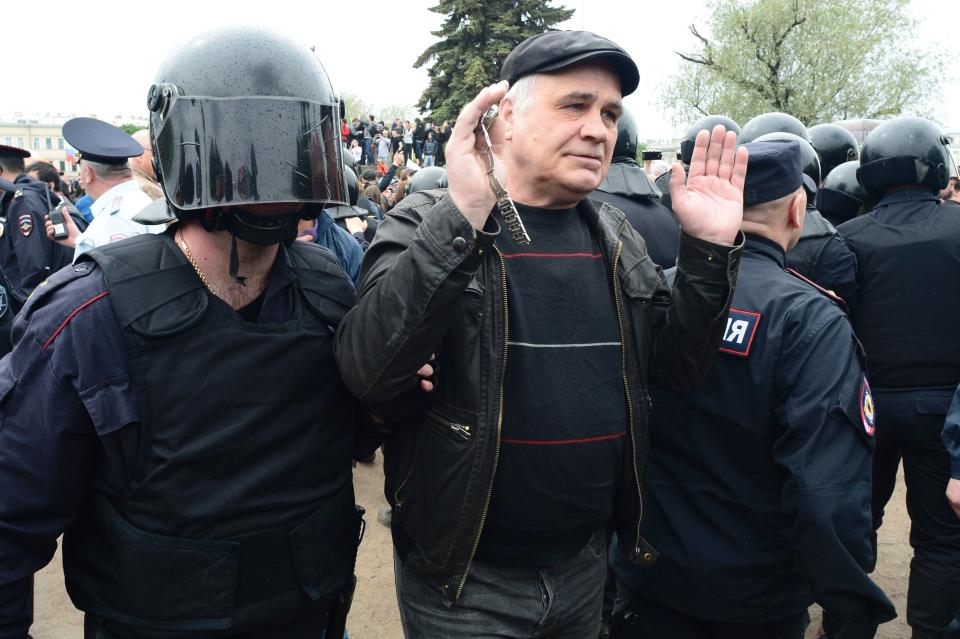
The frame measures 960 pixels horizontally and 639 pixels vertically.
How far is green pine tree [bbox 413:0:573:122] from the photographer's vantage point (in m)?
31.3

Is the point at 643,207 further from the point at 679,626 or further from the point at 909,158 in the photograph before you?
the point at 679,626

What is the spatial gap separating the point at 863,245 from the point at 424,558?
9.08 feet

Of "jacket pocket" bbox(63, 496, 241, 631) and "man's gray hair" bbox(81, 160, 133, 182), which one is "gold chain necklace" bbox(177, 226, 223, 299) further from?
"man's gray hair" bbox(81, 160, 133, 182)

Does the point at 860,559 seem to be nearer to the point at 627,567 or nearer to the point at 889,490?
the point at 627,567

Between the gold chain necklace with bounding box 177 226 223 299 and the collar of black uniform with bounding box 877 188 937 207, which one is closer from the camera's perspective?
the gold chain necklace with bounding box 177 226 223 299

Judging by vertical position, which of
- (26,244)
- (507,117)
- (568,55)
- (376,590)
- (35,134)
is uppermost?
(568,55)

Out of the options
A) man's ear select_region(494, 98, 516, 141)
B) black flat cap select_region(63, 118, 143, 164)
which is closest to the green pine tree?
black flat cap select_region(63, 118, 143, 164)

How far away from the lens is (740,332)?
2.06 m

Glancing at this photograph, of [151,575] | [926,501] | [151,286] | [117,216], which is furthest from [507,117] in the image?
[926,501]

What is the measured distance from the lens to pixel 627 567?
2285 mm

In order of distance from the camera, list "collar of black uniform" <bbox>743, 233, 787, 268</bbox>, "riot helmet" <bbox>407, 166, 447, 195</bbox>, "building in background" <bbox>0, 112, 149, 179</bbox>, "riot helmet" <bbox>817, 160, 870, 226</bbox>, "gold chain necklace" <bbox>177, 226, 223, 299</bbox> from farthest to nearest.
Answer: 1. "building in background" <bbox>0, 112, 149, 179</bbox>
2. "riot helmet" <bbox>407, 166, 447, 195</bbox>
3. "riot helmet" <bbox>817, 160, 870, 226</bbox>
4. "collar of black uniform" <bbox>743, 233, 787, 268</bbox>
5. "gold chain necklace" <bbox>177, 226, 223, 299</bbox>

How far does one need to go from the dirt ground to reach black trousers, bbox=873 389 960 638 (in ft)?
1.32

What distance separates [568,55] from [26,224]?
507 centimetres

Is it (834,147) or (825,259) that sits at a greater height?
(834,147)
